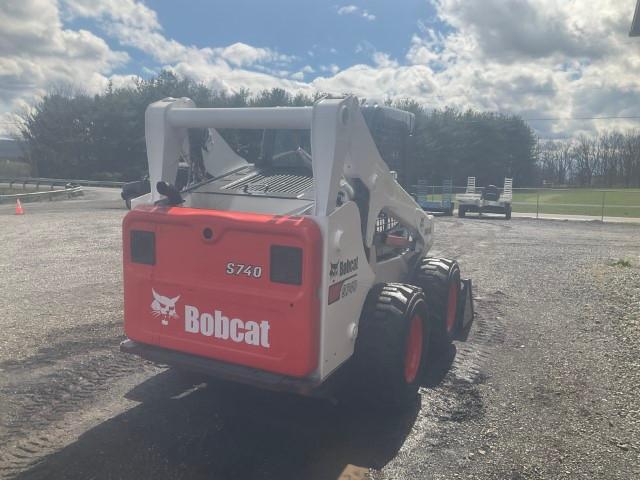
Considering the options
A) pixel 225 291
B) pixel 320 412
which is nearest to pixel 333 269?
pixel 225 291

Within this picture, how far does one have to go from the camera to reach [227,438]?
12.6 ft

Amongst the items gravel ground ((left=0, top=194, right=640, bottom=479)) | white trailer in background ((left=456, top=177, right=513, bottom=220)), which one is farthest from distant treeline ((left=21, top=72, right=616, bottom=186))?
gravel ground ((left=0, top=194, right=640, bottom=479))

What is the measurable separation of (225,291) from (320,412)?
1.32 m

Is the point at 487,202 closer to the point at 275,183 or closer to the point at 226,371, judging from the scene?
the point at 275,183

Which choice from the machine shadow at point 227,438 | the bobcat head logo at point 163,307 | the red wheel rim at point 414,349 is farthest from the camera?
the red wheel rim at point 414,349

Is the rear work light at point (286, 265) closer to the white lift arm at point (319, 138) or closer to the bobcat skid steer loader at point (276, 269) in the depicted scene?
the bobcat skid steer loader at point (276, 269)

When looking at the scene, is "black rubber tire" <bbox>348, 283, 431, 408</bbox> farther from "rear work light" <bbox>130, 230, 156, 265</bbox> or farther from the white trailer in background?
the white trailer in background

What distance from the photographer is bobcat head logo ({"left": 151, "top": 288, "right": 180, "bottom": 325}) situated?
158 inches

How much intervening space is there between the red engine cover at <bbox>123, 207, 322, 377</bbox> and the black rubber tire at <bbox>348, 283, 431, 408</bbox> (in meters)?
0.64

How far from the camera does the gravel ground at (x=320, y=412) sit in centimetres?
354

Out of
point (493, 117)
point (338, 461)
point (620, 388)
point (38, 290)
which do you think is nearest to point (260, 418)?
point (338, 461)

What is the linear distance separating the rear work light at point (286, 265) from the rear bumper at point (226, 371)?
0.67 meters

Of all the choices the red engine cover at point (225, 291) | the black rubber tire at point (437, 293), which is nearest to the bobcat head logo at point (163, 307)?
the red engine cover at point (225, 291)

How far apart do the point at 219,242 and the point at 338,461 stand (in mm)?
1672
